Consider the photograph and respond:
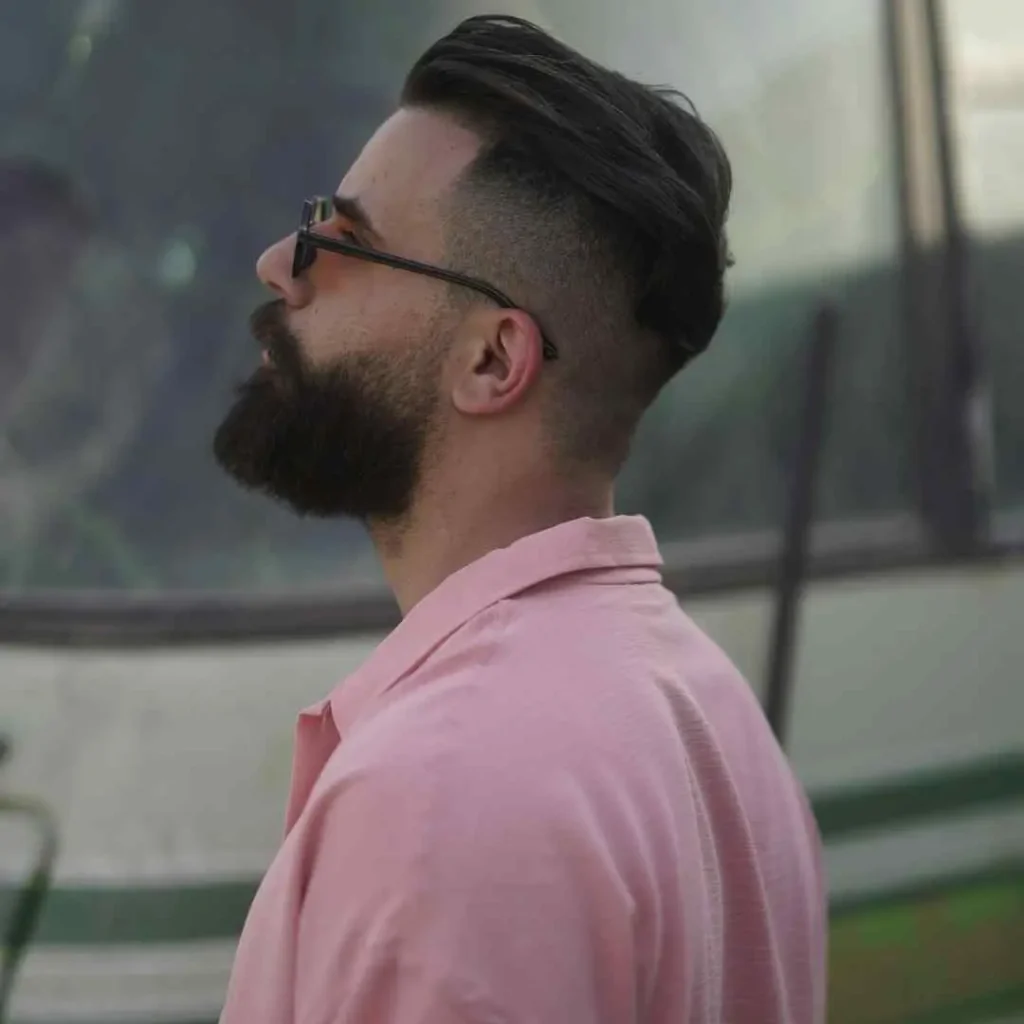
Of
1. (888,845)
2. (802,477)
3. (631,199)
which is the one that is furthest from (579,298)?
(888,845)

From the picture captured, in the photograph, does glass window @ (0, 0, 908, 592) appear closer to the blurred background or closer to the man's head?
the blurred background

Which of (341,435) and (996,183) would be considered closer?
(341,435)

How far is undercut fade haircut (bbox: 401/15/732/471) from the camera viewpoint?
2.91ft

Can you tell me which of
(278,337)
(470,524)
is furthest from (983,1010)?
(278,337)

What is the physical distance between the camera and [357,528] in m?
1.40

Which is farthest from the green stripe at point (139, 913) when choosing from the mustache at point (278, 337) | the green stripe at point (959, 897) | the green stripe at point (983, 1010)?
the green stripe at point (983, 1010)

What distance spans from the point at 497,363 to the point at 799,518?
828 mm

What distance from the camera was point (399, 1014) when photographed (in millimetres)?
606

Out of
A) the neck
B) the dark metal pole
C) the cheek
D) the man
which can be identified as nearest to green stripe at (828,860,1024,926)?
the dark metal pole

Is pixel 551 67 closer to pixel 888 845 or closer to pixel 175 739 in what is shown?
pixel 175 739

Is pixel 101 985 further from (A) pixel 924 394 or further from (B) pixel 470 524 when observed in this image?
(A) pixel 924 394

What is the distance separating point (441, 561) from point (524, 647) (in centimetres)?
18

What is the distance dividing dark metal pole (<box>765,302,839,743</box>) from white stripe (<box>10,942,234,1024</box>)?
0.75 metres

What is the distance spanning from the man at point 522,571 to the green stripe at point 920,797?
64 centimetres
